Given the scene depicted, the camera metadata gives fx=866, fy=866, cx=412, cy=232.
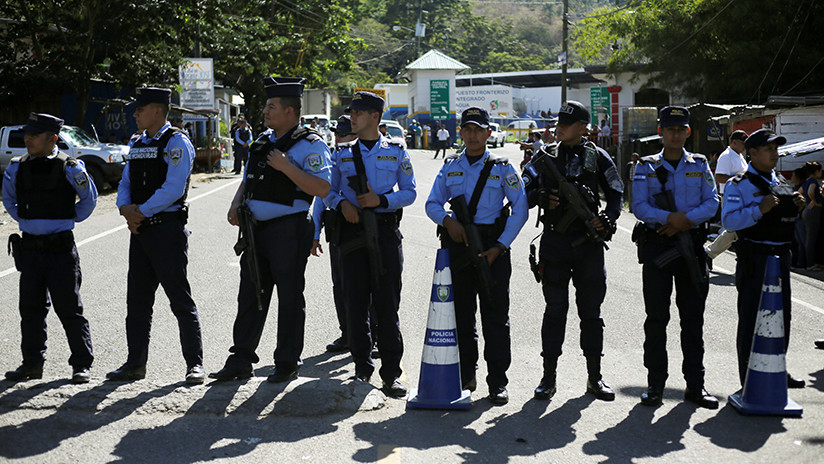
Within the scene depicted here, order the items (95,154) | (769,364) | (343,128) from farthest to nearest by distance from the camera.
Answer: (95,154)
(343,128)
(769,364)

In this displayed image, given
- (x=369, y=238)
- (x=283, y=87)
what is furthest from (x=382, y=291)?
(x=283, y=87)

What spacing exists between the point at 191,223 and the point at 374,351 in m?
9.79

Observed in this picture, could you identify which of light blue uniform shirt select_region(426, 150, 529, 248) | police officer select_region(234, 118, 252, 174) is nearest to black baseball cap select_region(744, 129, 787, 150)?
light blue uniform shirt select_region(426, 150, 529, 248)

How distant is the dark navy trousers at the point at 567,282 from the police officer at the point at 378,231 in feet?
3.26

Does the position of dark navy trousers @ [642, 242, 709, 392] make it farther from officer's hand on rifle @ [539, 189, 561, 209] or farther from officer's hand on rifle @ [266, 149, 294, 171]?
officer's hand on rifle @ [266, 149, 294, 171]

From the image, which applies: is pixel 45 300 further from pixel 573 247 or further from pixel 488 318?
pixel 573 247

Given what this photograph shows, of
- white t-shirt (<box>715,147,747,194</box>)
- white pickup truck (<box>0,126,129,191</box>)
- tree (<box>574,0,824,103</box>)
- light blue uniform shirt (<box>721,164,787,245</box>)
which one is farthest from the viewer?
tree (<box>574,0,824,103</box>)

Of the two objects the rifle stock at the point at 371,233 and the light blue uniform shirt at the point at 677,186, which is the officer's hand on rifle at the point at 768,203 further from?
the rifle stock at the point at 371,233

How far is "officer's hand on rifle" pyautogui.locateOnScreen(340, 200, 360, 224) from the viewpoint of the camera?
573 centimetres

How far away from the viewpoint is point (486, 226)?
5.67 m

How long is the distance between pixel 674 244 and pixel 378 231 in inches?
76.6

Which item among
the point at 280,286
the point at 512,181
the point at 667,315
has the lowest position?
the point at 667,315

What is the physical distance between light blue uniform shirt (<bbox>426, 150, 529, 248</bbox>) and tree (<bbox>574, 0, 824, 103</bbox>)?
68.1 ft

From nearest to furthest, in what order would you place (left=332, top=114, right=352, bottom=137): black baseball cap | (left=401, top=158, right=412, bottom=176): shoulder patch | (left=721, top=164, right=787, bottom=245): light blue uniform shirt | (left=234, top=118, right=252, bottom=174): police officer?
(left=721, top=164, right=787, bottom=245): light blue uniform shirt → (left=401, top=158, right=412, bottom=176): shoulder patch → (left=332, top=114, right=352, bottom=137): black baseball cap → (left=234, top=118, right=252, bottom=174): police officer
